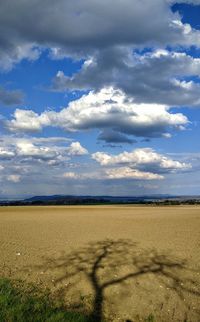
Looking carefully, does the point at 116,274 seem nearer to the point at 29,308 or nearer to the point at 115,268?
the point at 115,268

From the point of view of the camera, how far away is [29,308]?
39.8 ft

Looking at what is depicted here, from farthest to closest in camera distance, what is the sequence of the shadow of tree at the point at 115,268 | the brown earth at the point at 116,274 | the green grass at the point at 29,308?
the shadow of tree at the point at 115,268 < the brown earth at the point at 116,274 < the green grass at the point at 29,308

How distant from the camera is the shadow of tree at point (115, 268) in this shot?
1566 cm

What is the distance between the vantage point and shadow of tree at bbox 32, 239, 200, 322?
15664 mm

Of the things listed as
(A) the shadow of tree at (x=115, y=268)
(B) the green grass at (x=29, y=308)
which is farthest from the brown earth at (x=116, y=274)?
(B) the green grass at (x=29, y=308)

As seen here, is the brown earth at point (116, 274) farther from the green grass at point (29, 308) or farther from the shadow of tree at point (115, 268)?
the green grass at point (29, 308)

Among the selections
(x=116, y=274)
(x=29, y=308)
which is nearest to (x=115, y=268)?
(x=116, y=274)

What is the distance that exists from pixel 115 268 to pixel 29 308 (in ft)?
21.8

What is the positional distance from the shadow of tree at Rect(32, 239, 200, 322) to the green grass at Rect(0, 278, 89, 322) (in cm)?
94

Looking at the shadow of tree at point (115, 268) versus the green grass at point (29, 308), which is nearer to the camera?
the green grass at point (29, 308)

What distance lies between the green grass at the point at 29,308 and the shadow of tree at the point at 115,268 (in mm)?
944

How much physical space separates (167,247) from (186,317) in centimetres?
1165

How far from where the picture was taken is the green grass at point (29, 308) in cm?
1119

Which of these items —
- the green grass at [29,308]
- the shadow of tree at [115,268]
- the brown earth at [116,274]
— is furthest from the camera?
the shadow of tree at [115,268]
